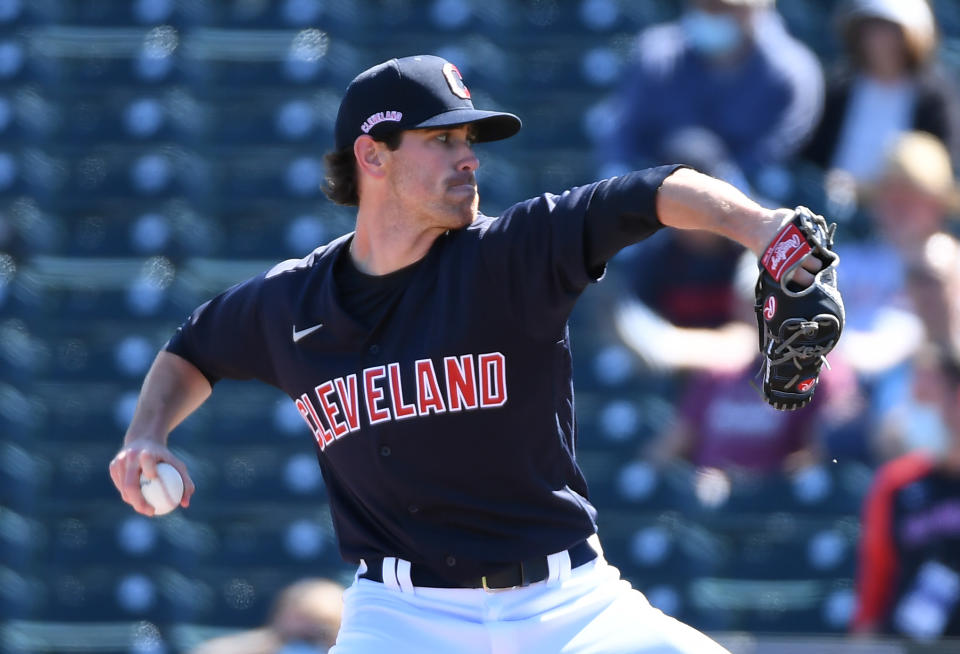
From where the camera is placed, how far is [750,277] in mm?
5277

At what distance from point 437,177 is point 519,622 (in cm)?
96

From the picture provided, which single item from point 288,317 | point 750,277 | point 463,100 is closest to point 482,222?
point 463,100

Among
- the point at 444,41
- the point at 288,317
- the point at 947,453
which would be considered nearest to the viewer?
the point at 288,317

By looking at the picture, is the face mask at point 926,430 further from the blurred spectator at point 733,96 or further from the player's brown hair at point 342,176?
the player's brown hair at point 342,176

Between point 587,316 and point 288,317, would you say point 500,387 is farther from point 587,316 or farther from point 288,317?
point 587,316

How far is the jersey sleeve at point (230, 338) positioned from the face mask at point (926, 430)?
247 cm

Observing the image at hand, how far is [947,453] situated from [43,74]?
461 cm

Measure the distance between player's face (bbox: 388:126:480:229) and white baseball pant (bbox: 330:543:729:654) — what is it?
75cm

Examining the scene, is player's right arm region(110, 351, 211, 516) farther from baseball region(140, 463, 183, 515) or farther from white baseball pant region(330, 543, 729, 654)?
white baseball pant region(330, 543, 729, 654)

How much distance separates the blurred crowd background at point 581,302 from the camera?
17.1ft

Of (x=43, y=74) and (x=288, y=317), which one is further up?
(x=43, y=74)

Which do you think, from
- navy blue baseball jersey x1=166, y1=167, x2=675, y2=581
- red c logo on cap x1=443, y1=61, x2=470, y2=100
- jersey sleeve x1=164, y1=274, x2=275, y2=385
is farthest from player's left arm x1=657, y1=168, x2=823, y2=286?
jersey sleeve x1=164, y1=274, x2=275, y2=385

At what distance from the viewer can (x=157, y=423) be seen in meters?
3.32

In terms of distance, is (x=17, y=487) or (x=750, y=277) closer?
(x=750, y=277)
